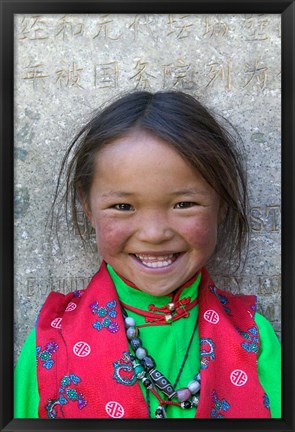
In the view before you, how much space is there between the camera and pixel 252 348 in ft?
4.54

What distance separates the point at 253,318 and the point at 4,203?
71 centimetres

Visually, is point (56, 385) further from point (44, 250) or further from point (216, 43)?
point (216, 43)

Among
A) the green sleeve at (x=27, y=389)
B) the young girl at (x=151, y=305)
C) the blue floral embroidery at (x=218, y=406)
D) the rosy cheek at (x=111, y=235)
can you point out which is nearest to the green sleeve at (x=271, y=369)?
the young girl at (x=151, y=305)

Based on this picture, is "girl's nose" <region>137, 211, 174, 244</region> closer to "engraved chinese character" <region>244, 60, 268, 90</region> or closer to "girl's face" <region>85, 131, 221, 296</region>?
"girl's face" <region>85, 131, 221, 296</region>

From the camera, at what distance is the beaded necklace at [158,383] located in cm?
131

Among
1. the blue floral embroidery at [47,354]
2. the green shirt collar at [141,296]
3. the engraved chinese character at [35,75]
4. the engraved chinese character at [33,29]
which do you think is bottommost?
the blue floral embroidery at [47,354]

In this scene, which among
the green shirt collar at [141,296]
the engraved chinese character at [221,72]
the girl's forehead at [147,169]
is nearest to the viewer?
the girl's forehead at [147,169]

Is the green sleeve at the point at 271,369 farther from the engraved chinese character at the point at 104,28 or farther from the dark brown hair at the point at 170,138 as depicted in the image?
the engraved chinese character at the point at 104,28

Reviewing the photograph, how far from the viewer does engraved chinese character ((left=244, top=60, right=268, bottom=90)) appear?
147 cm

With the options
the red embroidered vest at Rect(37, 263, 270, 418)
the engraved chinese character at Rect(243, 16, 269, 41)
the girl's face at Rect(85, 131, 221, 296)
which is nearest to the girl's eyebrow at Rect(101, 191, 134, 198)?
the girl's face at Rect(85, 131, 221, 296)

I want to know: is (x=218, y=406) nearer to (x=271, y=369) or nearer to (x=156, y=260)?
(x=271, y=369)

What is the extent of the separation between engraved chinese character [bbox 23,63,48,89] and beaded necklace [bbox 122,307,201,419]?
2.23ft

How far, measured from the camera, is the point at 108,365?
132 cm

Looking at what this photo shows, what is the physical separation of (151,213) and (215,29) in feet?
1.75
